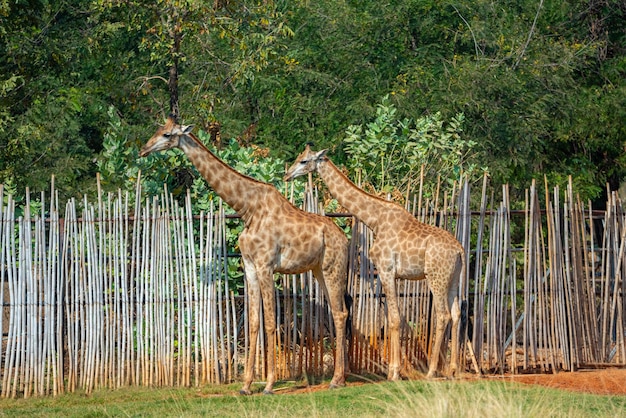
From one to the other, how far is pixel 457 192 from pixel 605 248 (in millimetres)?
1719

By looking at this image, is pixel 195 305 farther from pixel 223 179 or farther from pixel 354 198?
pixel 354 198

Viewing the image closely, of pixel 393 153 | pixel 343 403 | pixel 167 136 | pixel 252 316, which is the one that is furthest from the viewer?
pixel 393 153

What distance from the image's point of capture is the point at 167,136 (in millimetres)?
9930

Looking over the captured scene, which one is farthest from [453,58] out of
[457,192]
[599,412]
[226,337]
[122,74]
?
[599,412]

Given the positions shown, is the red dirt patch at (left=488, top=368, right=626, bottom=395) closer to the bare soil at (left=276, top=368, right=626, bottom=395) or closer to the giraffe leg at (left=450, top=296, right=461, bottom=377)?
the bare soil at (left=276, top=368, right=626, bottom=395)

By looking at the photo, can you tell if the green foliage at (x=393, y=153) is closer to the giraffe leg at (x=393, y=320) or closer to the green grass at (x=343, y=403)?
the giraffe leg at (x=393, y=320)

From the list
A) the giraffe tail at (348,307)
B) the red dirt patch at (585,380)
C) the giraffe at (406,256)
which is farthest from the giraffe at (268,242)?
the red dirt patch at (585,380)

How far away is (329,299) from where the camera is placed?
10148 mm

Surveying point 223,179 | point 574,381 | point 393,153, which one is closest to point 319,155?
point 223,179

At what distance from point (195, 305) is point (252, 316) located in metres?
0.76

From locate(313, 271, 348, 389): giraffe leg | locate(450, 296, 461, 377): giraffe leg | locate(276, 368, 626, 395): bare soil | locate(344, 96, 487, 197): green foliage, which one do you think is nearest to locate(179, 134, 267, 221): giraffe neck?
locate(313, 271, 348, 389): giraffe leg

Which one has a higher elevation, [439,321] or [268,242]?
[268,242]

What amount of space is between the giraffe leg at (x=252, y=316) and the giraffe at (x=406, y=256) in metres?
0.98

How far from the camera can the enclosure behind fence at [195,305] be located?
1030 centimetres
